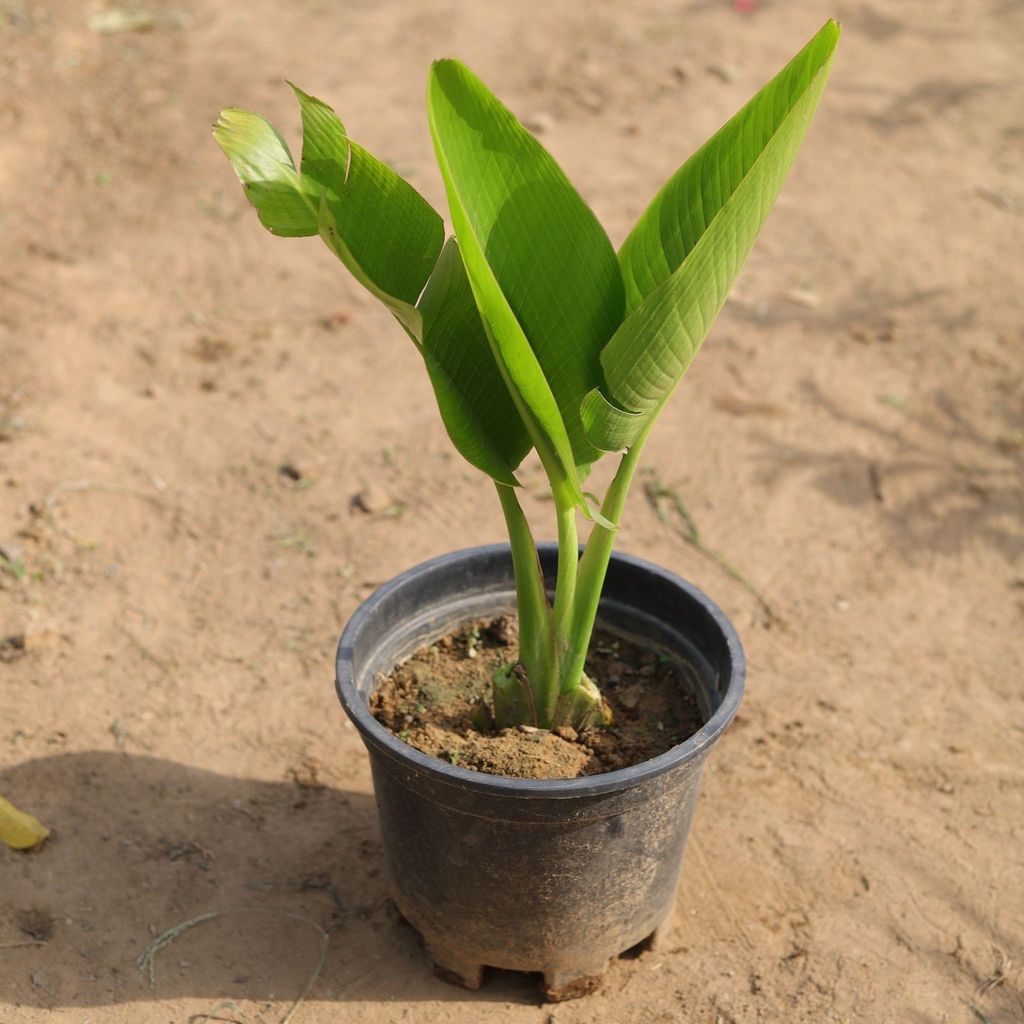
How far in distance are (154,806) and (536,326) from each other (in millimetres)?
1401

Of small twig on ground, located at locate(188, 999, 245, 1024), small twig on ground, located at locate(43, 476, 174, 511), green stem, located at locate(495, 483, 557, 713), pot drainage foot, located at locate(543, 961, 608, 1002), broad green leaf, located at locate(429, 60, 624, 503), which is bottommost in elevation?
small twig on ground, located at locate(188, 999, 245, 1024)

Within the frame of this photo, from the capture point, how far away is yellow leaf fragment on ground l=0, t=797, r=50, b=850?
2.30 meters

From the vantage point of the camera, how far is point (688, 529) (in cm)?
335

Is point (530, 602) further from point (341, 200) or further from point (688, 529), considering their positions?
point (688, 529)

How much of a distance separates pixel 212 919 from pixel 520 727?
735 mm

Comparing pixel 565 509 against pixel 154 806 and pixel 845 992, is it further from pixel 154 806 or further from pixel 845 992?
pixel 154 806

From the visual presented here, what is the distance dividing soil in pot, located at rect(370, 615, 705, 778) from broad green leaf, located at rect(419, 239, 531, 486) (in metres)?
0.45

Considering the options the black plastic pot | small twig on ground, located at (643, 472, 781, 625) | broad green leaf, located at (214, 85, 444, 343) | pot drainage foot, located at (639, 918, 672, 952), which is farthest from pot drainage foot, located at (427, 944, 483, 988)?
small twig on ground, located at (643, 472, 781, 625)

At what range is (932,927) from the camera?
223 centimetres

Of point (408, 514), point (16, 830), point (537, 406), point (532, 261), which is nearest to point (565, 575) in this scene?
point (537, 406)

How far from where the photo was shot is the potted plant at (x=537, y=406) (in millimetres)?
1553

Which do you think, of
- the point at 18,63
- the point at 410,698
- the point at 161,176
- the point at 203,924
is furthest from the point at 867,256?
the point at 18,63

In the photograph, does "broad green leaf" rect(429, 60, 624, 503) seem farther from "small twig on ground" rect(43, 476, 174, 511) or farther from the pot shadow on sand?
"small twig on ground" rect(43, 476, 174, 511)

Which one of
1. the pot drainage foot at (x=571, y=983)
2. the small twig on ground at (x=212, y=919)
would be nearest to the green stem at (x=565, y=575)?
the pot drainage foot at (x=571, y=983)
